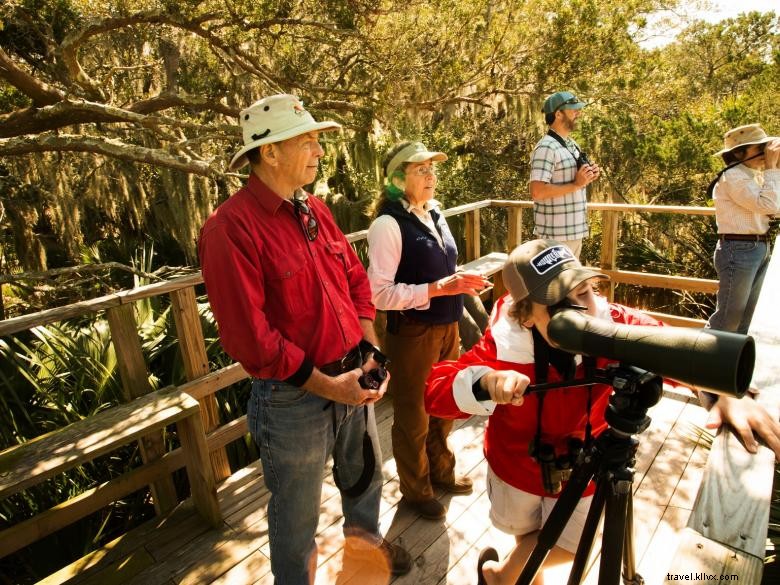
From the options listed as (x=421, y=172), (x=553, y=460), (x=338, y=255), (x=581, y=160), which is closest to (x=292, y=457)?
(x=338, y=255)

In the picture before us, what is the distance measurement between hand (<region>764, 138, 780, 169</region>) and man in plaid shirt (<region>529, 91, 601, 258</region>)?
3.26 ft

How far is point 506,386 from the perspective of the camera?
1.20 meters

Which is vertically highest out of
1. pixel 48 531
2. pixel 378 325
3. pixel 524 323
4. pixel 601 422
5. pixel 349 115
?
pixel 349 115

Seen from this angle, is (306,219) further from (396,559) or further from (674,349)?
(396,559)

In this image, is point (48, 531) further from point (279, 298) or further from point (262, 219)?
point (262, 219)

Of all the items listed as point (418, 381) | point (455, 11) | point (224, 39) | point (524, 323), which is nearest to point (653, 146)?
point (455, 11)

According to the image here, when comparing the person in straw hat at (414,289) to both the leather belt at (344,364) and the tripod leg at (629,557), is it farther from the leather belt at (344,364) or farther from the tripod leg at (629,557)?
the tripod leg at (629,557)

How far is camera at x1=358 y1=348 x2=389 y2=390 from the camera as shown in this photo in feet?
5.94

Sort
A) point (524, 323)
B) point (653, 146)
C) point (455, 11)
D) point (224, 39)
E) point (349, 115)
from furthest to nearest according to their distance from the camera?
point (653, 146) < point (349, 115) < point (455, 11) < point (224, 39) < point (524, 323)

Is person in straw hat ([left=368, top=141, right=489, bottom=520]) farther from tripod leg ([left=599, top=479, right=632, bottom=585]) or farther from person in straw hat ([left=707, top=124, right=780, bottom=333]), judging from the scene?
person in straw hat ([left=707, top=124, right=780, bottom=333])

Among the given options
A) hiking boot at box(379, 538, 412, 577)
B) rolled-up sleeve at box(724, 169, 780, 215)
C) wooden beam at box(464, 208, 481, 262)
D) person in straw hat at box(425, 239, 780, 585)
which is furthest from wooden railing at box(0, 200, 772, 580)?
rolled-up sleeve at box(724, 169, 780, 215)

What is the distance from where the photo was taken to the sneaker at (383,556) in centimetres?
218

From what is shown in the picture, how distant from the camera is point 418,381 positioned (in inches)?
93.8

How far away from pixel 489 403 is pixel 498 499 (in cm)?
41
